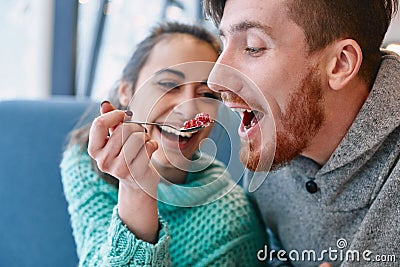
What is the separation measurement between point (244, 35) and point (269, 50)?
0.04 metres

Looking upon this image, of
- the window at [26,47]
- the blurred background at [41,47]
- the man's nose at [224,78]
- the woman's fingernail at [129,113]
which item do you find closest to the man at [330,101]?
the man's nose at [224,78]

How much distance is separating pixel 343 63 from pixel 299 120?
0.11 m

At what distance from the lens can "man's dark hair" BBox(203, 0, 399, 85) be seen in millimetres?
819

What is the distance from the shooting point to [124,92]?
3.38 feet

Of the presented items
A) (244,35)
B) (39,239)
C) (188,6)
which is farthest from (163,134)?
(188,6)

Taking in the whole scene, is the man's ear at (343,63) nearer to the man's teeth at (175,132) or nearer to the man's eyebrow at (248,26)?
the man's eyebrow at (248,26)

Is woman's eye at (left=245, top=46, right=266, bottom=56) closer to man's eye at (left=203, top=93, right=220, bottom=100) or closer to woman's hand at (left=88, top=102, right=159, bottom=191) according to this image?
man's eye at (left=203, top=93, right=220, bottom=100)

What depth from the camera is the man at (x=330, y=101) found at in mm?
798

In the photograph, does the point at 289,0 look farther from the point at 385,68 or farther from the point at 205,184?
the point at 205,184

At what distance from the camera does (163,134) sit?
0.79 metres

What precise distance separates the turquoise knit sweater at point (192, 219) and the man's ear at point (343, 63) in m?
0.22

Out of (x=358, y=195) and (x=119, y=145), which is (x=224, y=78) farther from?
(x=358, y=195)

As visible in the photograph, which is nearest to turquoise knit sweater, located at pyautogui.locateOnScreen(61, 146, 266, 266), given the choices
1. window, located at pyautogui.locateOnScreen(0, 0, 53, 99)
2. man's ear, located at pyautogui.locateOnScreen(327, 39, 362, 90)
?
man's ear, located at pyautogui.locateOnScreen(327, 39, 362, 90)

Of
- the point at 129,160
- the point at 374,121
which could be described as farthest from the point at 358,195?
the point at 129,160
